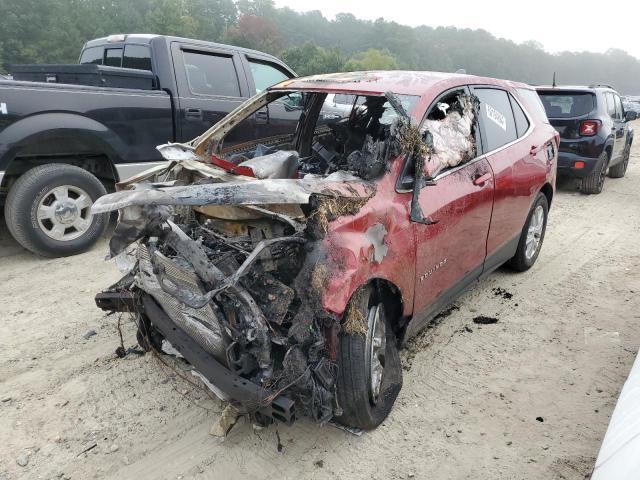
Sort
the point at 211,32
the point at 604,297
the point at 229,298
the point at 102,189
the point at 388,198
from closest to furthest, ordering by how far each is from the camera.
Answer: the point at 229,298 → the point at 388,198 → the point at 604,297 → the point at 102,189 → the point at 211,32

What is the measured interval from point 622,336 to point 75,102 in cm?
521

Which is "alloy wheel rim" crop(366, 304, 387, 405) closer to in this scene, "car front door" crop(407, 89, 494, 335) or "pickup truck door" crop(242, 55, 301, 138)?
"car front door" crop(407, 89, 494, 335)

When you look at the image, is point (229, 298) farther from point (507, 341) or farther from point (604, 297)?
point (604, 297)

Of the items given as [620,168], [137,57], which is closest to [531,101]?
[137,57]

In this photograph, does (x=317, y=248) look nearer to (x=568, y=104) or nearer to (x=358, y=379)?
(x=358, y=379)

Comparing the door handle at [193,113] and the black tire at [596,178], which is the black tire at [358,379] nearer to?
the door handle at [193,113]

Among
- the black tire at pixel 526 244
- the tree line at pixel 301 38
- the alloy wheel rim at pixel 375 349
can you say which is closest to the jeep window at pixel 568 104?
the black tire at pixel 526 244

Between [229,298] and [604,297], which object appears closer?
[229,298]

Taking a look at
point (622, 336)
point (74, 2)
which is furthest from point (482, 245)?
point (74, 2)

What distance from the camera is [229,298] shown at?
230 cm

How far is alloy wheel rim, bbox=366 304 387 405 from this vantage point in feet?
8.30

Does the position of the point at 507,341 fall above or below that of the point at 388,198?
below

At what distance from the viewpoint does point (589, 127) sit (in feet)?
25.8

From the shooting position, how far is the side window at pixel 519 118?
427 cm
